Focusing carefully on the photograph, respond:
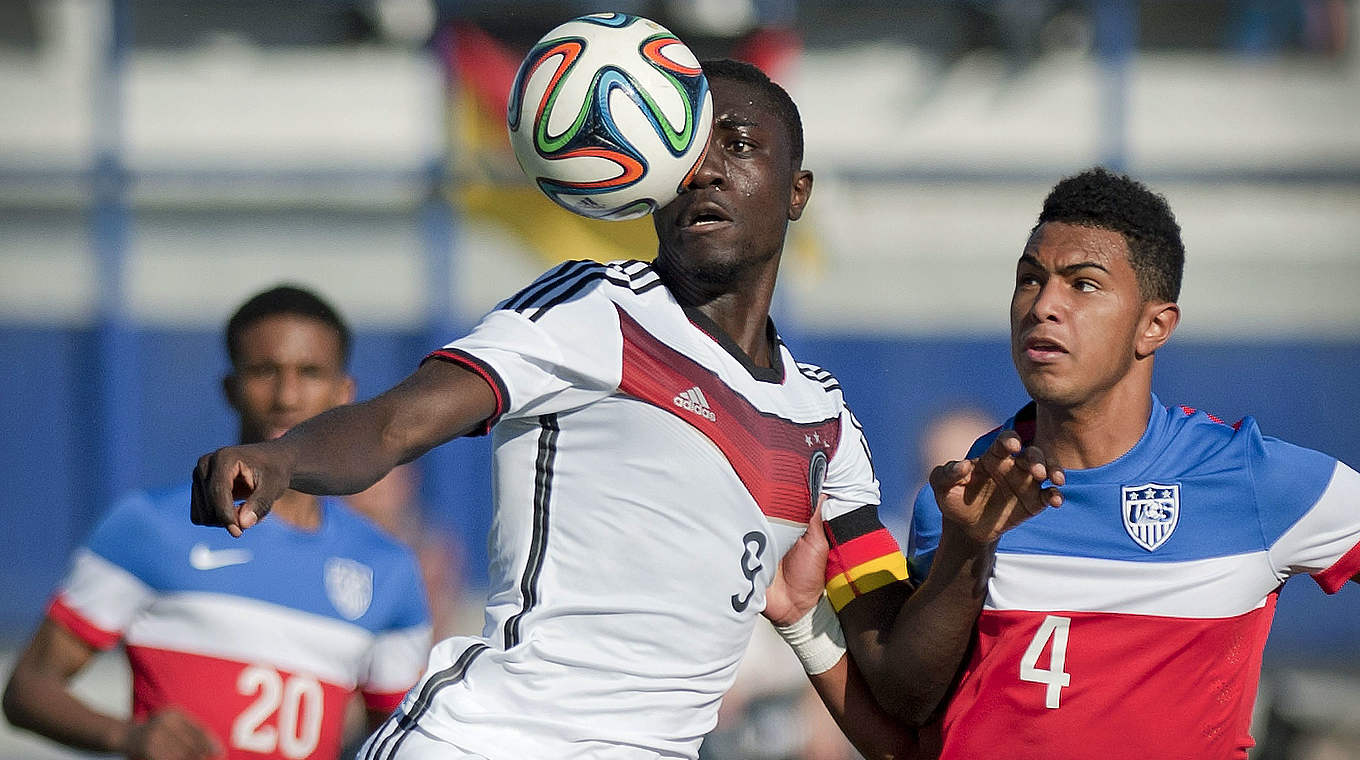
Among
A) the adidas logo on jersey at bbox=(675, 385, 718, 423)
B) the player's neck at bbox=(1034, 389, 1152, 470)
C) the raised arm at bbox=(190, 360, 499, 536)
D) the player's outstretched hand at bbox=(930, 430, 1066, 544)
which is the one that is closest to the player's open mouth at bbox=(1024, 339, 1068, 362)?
the player's neck at bbox=(1034, 389, 1152, 470)

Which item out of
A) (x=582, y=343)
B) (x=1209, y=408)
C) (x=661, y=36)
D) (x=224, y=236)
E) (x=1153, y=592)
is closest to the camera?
(x=582, y=343)

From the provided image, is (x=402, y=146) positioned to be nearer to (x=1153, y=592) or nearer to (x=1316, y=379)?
(x=1316, y=379)

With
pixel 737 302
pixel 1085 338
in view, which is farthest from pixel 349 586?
pixel 1085 338

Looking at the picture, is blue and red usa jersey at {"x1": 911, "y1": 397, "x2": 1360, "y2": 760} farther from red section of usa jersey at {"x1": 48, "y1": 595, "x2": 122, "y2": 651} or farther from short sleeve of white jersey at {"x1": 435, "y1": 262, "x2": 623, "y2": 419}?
red section of usa jersey at {"x1": 48, "y1": 595, "x2": 122, "y2": 651}

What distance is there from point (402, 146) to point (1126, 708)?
9647 millimetres

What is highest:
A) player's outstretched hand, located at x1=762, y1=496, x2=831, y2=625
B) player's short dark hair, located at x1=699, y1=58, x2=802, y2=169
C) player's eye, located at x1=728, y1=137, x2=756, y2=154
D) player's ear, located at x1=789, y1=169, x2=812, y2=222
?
player's short dark hair, located at x1=699, y1=58, x2=802, y2=169

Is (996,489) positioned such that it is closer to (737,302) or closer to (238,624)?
(737,302)

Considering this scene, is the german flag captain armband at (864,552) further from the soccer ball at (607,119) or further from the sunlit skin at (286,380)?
the sunlit skin at (286,380)

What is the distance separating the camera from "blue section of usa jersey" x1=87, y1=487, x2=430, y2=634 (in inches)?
179

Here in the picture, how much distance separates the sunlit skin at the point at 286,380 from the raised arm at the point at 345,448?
2.05 meters

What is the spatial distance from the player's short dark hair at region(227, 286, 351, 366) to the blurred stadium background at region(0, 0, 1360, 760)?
5.39 m

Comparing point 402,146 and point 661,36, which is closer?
point 661,36

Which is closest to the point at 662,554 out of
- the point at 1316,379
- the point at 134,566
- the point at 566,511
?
the point at 566,511

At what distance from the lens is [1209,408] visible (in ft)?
35.9
